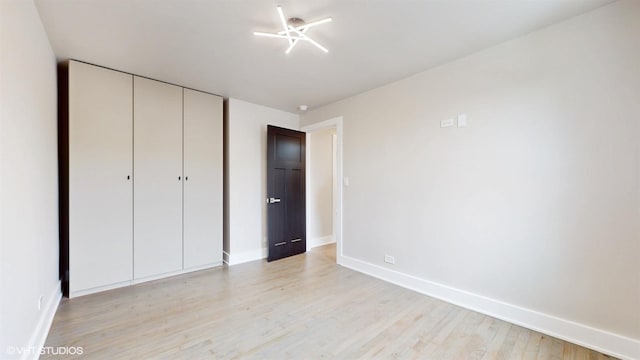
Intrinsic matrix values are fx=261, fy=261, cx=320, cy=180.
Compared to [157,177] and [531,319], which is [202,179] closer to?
[157,177]

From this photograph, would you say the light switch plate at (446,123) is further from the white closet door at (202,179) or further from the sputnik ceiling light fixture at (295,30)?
the white closet door at (202,179)

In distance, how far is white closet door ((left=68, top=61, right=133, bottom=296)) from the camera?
274cm

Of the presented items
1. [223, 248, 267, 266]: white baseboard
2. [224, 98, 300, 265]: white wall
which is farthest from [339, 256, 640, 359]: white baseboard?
[224, 98, 300, 265]: white wall

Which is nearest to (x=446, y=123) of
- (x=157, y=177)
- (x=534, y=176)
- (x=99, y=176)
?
(x=534, y=176)

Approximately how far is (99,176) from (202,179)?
1.11 metres

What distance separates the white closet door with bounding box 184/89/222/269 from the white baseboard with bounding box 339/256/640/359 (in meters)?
2.49

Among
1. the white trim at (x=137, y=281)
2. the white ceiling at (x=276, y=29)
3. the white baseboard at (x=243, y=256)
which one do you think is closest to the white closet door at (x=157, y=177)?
the white trim at (x=137, y=281)

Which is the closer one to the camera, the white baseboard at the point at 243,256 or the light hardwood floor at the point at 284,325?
the light hardwood floor at the point at 284,325

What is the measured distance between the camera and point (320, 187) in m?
5.17

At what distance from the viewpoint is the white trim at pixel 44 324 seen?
177 cm

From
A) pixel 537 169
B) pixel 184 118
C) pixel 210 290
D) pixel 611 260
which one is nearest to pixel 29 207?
pixel 210 290

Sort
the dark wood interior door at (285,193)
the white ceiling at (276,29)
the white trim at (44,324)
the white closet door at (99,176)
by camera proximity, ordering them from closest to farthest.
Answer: the white trim at (44,324)
the white ceiling at (276,29)
the white closet door at (99,176)
the dark wood interior door at (285,193)

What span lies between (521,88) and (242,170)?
11.6 feet

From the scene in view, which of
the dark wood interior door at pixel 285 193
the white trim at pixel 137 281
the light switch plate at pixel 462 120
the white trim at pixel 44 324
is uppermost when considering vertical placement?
the light switch plate at pixel 462 120
